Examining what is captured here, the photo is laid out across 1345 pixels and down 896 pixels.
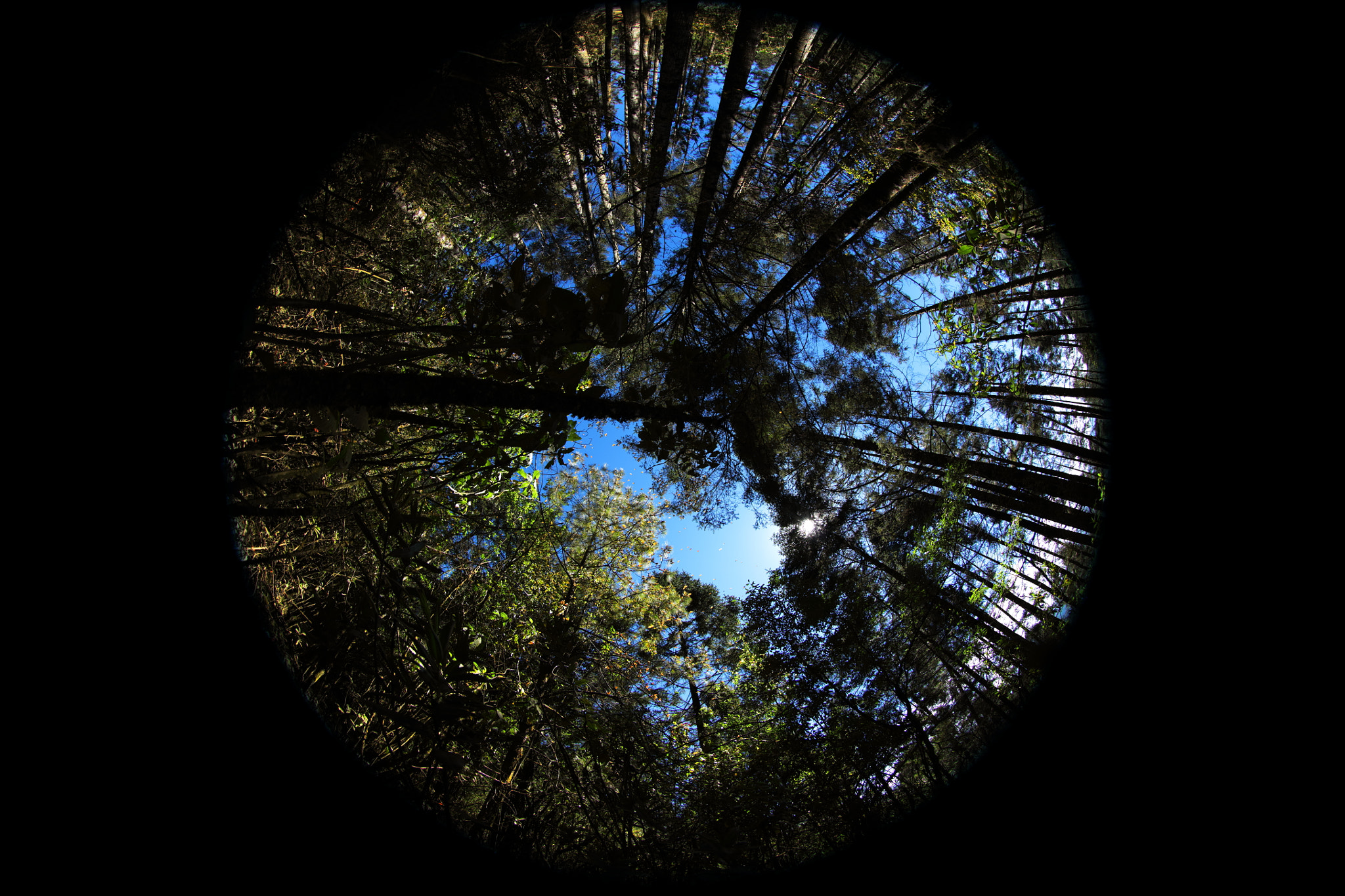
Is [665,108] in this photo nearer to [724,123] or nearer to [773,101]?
[724,123]

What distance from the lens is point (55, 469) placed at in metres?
0.90

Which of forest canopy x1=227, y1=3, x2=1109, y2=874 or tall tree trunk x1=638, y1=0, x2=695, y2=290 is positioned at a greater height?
tall tree trunk x1=638, y1=0, x2=695, y2=290

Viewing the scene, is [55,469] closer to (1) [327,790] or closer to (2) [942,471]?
(1) [327,790]

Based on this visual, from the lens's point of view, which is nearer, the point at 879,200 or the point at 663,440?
the point at 663,440

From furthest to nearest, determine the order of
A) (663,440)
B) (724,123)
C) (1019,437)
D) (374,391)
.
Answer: (1019,437), (724,123), (663,440), (374,391)

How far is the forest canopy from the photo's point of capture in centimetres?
180

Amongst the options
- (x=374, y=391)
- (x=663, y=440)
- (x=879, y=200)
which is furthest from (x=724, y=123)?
(x=374, y=391)

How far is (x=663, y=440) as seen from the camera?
2.55m

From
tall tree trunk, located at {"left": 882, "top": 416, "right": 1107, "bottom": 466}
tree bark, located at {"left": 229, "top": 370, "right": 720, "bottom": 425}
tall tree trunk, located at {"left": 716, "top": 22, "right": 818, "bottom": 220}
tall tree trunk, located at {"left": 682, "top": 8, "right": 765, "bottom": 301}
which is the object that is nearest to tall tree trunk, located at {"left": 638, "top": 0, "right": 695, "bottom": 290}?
tall tree trunk, located at {"left": 682, "top": 8, "right": 765, "bottom": 301}

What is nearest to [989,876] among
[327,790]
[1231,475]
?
[1231,475]

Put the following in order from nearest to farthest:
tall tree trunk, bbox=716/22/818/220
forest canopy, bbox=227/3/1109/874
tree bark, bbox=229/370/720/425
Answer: tree bark, bbox=229/370/720/425 < forest canopy, bbox=227/3/1109/874 < tall tree trunk, bbox=716/22/818/220

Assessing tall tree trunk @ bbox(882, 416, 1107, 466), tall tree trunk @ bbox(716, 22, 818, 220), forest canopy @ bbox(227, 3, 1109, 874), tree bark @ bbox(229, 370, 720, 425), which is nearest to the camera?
tree bark @ bbox(229, 370, 720, 425)

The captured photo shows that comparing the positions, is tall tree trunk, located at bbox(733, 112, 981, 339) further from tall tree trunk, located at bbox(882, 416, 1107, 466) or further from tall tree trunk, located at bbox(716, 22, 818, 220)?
tall tree trunk, located at bbox(882, 416, 1107, 466)

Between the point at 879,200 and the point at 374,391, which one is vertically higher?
the point at 879,200
